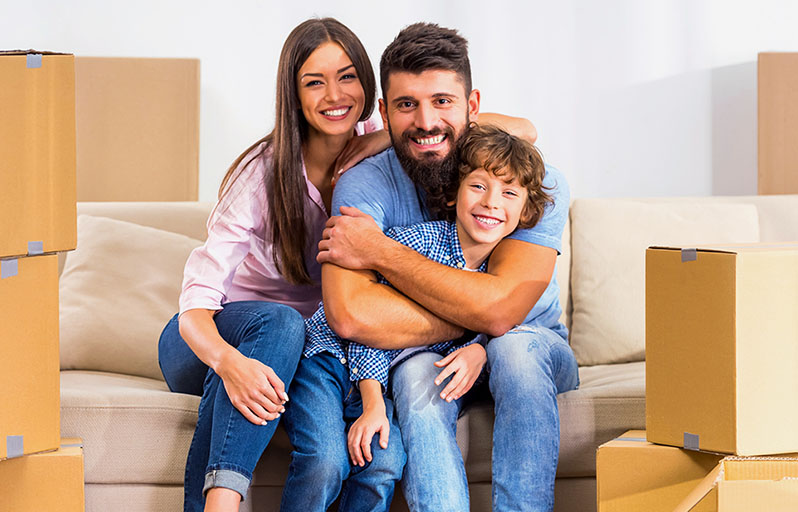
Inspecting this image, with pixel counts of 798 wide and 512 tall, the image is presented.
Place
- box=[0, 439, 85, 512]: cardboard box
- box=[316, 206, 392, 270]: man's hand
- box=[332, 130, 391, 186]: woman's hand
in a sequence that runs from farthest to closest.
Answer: box=[332, 130, 391, 186]: woman's hand < box=[316, 206, 392, 270]: man's hand < box=[0, 439, 85, 512]: cardboard box

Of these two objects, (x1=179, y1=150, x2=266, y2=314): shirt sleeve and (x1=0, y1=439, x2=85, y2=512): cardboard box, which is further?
(x1=179, y1=150, x2=266, y2=314): shirt sleeve

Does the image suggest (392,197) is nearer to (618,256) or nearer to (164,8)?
(618,256)

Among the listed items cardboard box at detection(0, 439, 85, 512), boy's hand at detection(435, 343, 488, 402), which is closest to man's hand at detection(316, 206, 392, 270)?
→ boy's hand at detection(435, 343, 488, 402)

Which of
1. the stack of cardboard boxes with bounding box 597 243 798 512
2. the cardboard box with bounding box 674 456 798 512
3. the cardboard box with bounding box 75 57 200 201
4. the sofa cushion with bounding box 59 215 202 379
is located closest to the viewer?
the cardboard box with bounding box 674 456 798 512

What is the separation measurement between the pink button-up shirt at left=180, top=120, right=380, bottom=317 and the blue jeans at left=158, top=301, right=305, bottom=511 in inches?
2.7

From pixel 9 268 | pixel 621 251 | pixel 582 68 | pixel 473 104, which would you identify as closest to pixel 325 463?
pixel 9 268

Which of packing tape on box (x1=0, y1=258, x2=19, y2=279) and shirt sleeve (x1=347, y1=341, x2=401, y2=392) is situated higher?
packing tape on box (x1=0, y1=258, x2=19, y2=279)

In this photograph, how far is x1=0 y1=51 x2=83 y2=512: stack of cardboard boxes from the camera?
129 centimetres

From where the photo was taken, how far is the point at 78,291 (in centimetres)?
206

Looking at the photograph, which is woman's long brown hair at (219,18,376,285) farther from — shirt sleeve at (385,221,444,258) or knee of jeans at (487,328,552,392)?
knee of jeans at (487,328,552,392)

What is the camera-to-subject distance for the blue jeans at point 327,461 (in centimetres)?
146

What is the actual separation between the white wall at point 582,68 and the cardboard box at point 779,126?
0.18m

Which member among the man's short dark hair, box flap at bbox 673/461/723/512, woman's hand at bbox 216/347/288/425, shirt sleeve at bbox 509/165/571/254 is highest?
the man's short dark hair

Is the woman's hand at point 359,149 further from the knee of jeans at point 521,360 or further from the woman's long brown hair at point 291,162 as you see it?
the knee of jeans at point 521,360
